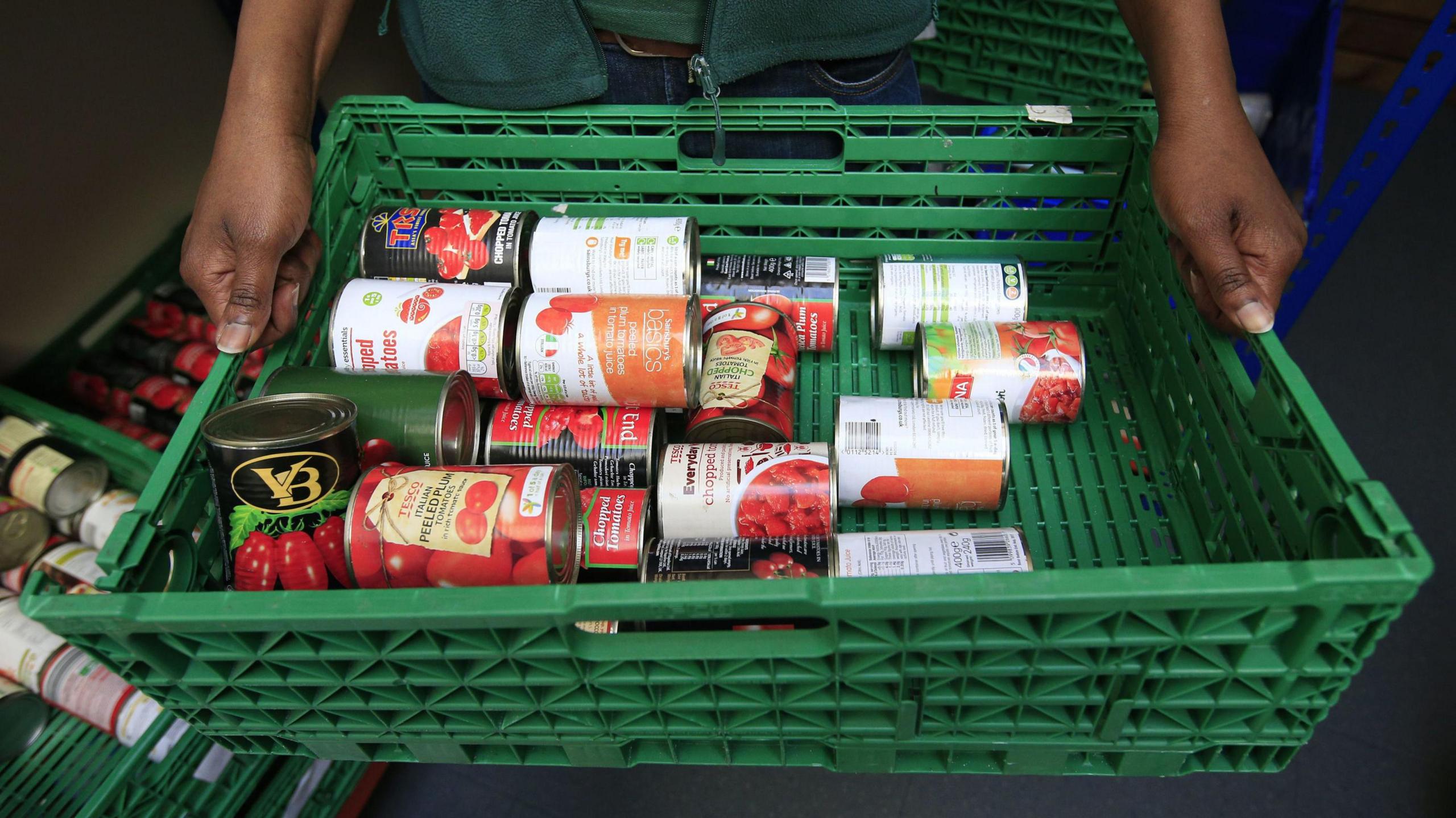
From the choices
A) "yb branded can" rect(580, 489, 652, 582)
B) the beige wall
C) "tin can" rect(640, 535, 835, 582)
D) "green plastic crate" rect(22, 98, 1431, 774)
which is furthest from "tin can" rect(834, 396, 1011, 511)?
the beige wall

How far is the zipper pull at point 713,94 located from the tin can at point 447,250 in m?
0.33

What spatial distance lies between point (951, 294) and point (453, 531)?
0.88m

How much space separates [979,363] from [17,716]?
5.43ft

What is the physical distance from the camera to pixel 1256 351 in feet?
3.18

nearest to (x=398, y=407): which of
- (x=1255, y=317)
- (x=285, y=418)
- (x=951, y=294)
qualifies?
(x=285, y=418)

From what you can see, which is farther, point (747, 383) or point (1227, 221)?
point (747, 383)

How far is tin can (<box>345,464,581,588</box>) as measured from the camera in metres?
0.89

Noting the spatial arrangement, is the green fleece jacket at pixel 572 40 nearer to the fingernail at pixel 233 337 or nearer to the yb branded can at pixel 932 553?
the fingernail at pixel 233 337

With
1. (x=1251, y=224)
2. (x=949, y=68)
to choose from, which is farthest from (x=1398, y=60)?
(x=1251, y=224)

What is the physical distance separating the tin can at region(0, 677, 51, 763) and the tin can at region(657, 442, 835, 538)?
1153 mm

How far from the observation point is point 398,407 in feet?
3.61

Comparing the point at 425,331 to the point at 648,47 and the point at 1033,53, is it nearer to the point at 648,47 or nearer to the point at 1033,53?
the point at 648,47

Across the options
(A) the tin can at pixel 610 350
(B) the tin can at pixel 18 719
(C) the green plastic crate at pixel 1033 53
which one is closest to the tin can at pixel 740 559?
(A) the tin can at pixel 610 350

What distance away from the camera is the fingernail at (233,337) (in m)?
1.09
